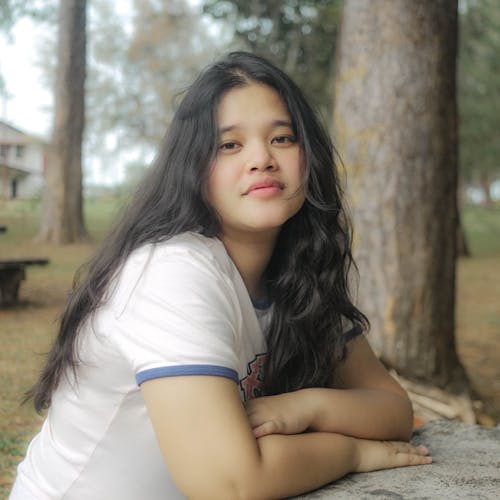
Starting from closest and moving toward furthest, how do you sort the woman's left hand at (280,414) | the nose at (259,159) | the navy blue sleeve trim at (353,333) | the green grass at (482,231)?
the woman's left hand at (280,414)
the nose at (259,159)
the navy blue sleeve trim at (353,333)
the green grass at (482,231)

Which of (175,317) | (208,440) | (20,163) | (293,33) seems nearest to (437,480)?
(208,440)

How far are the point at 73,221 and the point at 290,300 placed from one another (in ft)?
39.5

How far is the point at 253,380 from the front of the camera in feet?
5.71

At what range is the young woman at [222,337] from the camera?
134 cm

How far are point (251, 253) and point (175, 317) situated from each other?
1.43ft

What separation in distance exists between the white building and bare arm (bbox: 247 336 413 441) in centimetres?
549

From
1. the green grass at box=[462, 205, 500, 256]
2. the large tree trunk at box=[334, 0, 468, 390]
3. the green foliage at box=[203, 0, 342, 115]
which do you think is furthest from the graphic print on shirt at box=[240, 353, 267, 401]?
the green grass at box=[462, 205, 500, 256]

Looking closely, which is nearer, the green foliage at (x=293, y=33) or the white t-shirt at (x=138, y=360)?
the white t-shirt at (x=138, y=360)

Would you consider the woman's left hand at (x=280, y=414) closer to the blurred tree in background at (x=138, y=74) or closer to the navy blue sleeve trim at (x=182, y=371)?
the navy blue sleeve trim at (x=182, y=371)

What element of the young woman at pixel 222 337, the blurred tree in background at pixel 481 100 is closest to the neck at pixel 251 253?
the young woman at pixel 222 337

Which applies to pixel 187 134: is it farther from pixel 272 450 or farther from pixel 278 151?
pixel 272 450

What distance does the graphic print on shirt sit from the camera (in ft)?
5.59

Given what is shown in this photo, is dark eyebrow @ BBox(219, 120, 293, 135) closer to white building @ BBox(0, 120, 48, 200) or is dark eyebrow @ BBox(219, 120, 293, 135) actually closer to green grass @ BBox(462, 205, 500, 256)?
white building @ BBox(0, 120, 48, 200)

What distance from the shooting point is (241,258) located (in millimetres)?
1757
